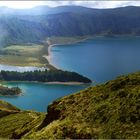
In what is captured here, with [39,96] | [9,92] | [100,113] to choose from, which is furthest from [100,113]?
[9,92]

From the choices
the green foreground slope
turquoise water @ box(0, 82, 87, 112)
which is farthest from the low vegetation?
the green foreground slope

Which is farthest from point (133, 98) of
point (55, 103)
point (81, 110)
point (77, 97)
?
point (55, 103)

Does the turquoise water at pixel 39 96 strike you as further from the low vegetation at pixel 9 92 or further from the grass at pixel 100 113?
the grass at pixel 100 113

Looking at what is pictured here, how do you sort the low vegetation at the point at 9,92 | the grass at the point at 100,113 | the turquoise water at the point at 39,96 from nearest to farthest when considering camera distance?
the grass at the point at 100,113 < the turquoise water at the point at 39,96 < the low vegetation at the point at 9,92

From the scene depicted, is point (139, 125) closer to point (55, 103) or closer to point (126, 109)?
point (126, 109)

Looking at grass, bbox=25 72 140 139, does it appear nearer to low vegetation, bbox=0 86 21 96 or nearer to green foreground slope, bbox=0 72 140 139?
green foreground slope, bbox=0 72 140 139

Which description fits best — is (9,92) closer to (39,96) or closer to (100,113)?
(39,96)

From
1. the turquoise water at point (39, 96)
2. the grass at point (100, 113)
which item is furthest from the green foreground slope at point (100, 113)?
the turquoise water at point (39, 96)
